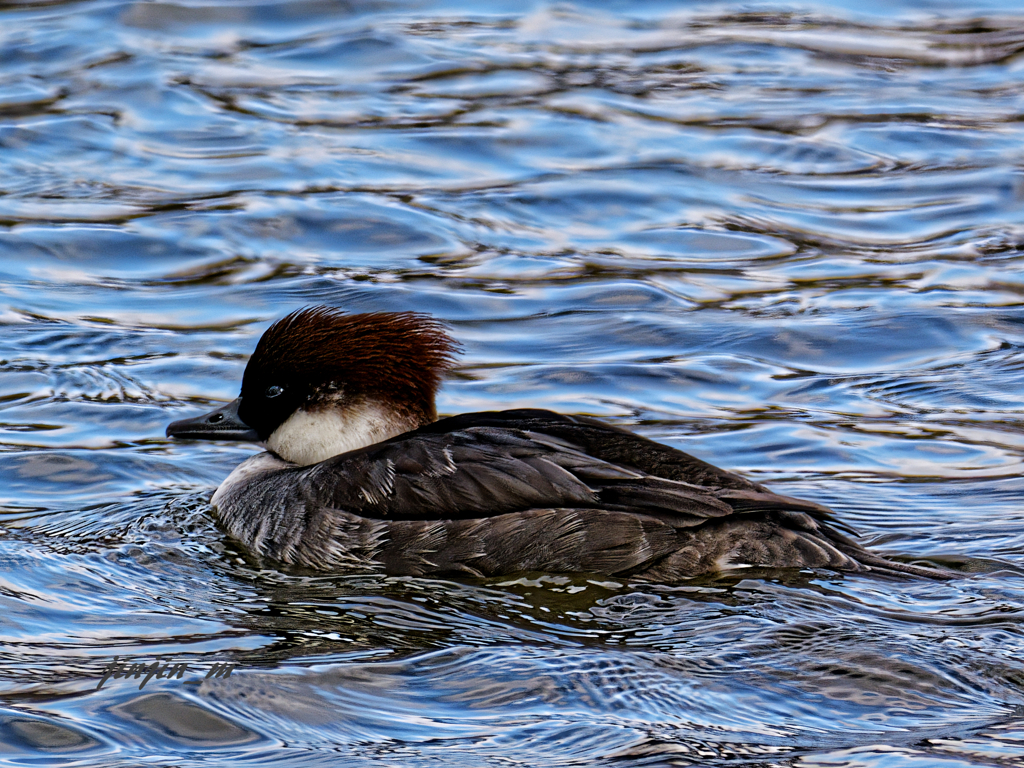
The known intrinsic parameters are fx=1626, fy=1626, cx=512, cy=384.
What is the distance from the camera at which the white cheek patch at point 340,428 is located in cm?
682

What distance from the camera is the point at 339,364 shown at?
22.2 feet

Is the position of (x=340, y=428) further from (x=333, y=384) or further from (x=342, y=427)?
(x=333, y=384)

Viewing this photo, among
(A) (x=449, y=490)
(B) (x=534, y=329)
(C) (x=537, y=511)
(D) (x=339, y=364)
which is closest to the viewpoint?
(C) (x=537, y=511)

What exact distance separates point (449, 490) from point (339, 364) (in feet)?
3.21

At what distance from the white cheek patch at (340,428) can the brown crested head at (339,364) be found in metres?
0.03

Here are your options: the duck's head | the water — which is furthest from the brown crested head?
the water

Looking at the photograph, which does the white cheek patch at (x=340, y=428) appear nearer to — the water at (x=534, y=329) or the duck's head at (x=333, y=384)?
the duck's head at (x=333, y=384)

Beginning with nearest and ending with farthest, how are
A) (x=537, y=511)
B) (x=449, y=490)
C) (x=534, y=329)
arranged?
(x=537, y=511), (x=449, y=490), (x=534, y=329)

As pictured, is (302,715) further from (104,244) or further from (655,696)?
(104,244)

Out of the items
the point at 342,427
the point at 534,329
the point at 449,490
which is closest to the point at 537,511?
the point at 449,490

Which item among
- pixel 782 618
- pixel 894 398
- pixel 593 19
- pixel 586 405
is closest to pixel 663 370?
pixel 586 405

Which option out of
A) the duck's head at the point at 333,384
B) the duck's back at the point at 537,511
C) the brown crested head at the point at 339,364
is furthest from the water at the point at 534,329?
the brown crested head at the point at 339,364

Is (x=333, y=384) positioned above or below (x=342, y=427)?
above

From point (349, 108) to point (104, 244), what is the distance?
9.89 feet
